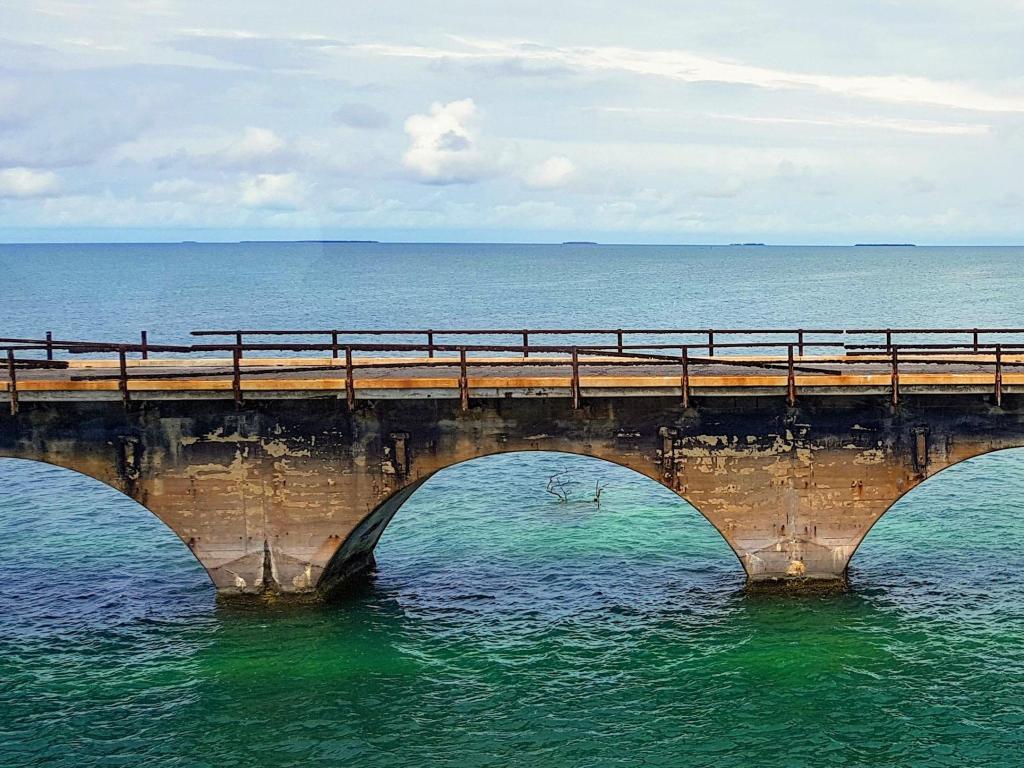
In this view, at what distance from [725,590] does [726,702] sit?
580 cm

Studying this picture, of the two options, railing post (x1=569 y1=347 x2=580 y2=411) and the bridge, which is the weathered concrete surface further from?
railing post (x1=569 y1=347 x2=580 y2=411)

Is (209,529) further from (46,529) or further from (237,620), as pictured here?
(46,529)

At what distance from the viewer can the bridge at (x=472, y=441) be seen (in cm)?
2719

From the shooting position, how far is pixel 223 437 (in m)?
27.9

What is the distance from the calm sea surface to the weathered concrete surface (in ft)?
6.20

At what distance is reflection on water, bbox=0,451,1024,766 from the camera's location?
2292 cm

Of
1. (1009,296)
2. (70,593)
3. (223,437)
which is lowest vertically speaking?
(70,593)

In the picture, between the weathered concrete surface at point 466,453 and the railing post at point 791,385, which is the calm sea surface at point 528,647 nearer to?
the weathered concrete surface at point 466,453

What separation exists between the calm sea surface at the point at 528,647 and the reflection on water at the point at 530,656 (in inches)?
2.6

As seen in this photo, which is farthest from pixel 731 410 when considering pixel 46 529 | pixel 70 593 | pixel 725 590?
pixel 46 529

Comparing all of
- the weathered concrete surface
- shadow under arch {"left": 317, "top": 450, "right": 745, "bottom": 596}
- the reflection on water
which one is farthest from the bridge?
the reflection on water

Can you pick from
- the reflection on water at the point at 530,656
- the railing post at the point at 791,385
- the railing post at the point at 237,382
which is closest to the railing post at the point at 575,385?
the railing post at the point at 791,385

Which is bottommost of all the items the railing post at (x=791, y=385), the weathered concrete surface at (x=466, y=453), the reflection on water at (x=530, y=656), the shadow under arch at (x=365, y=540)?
the reflection on water at (x=530, y=656)

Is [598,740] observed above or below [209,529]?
below
